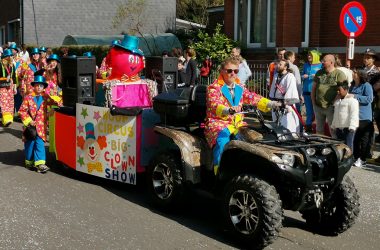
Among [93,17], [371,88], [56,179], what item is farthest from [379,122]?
[93,17]

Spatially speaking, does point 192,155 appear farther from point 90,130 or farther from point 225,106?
point 90,130

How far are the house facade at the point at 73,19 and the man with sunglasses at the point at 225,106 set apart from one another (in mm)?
24728

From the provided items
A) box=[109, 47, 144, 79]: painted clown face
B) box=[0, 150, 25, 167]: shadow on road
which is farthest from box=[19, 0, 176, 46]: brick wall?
box=[109, 47, 144, 79]: painted clown face

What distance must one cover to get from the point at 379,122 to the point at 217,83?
517 cm

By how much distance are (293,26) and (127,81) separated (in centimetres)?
1130

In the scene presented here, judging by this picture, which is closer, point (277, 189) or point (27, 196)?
point (277, 189)

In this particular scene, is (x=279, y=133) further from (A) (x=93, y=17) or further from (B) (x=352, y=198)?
(A) (x=93, y=17)

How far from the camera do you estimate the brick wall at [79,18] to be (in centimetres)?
3198

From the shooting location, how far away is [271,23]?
2059cm

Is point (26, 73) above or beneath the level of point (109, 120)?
above

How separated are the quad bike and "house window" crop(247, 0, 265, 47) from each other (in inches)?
576

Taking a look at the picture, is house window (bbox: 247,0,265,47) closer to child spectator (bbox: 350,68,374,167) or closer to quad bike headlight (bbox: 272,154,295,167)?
child spectator (bbox: 350,68,374,167)

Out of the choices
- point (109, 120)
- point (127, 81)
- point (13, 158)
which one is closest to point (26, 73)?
point (13, 158)

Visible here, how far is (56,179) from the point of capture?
8.83m
